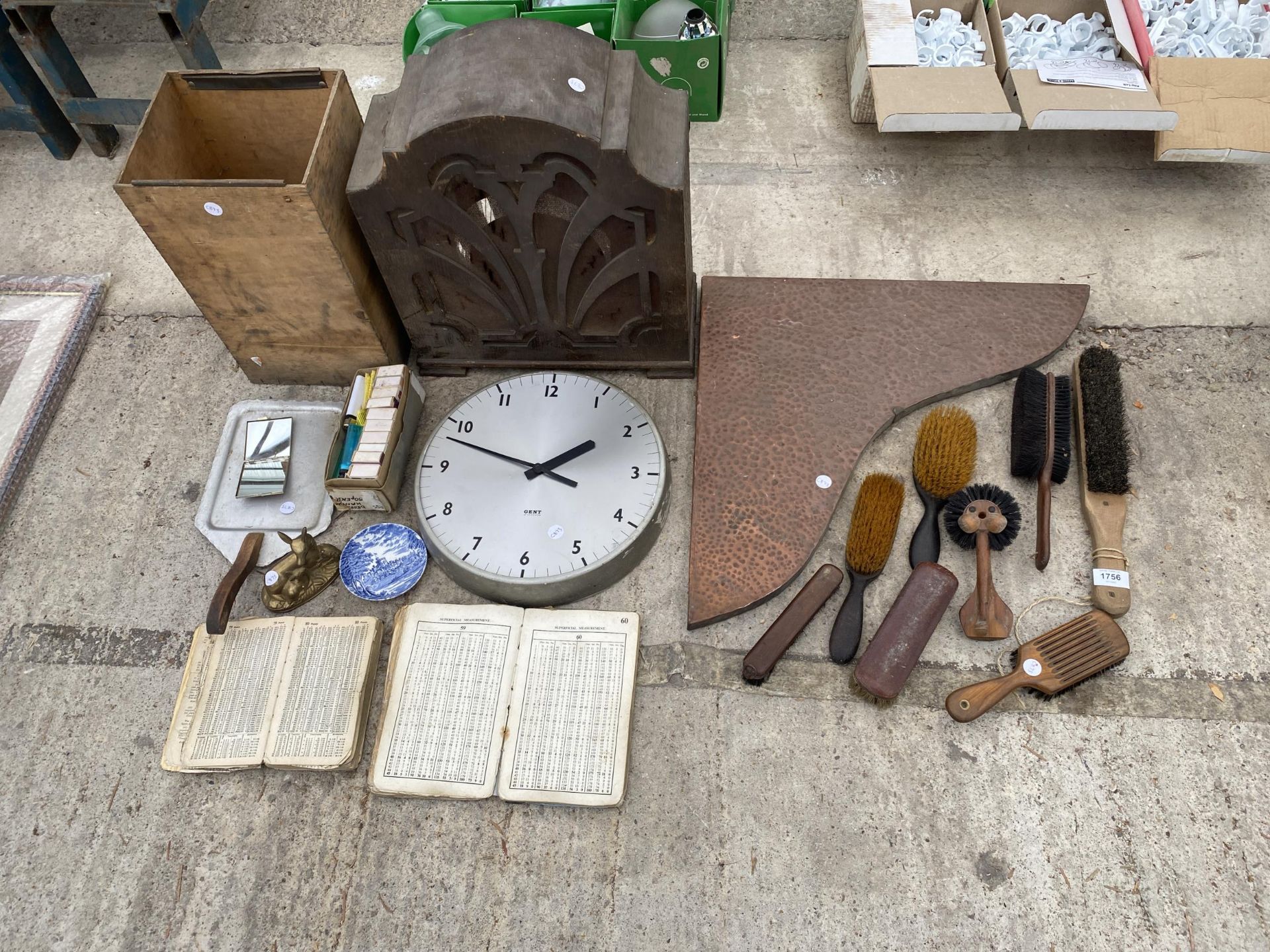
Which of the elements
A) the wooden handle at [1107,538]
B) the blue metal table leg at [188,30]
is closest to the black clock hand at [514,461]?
the wooden handle at [1107,538]

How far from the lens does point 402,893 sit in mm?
1831

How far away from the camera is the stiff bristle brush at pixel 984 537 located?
199 centimetres

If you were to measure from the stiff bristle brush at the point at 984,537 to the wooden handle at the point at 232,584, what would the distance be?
1.71 meters

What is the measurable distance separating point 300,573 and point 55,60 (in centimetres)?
221

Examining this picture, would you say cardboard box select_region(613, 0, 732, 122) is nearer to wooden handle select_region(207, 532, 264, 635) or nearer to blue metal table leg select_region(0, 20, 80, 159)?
wooden handle select_region(207, 532, 264, 635)

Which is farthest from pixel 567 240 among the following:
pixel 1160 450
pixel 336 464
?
pixel 1160 450

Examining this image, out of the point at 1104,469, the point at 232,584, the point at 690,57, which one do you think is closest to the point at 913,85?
the point at 690,57

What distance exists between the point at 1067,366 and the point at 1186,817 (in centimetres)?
121

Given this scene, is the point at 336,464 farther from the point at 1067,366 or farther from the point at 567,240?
the point at 1067,366

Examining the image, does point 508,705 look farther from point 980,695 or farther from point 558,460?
point 980,695

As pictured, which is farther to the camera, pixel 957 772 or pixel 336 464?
pixel 336 464

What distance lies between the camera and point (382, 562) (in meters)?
2.18

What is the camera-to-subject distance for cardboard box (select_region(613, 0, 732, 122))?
285cm

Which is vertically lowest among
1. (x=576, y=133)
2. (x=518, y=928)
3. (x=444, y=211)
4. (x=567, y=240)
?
(x=518, y=928)
